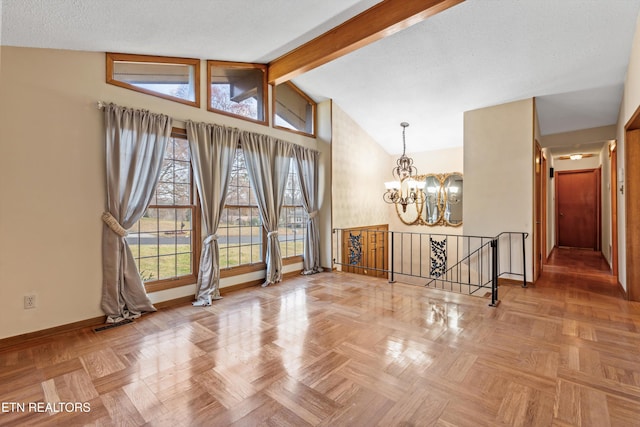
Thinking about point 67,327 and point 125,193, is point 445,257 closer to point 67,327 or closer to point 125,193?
point 125,193

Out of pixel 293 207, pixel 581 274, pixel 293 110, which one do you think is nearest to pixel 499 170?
pixel 581 274

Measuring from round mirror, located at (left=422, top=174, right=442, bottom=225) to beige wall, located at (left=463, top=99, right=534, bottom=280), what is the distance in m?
1.64

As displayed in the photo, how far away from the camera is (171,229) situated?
3.66 metres

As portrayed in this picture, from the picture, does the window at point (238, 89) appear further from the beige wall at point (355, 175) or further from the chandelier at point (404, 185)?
the chandelier at point (404, 185)

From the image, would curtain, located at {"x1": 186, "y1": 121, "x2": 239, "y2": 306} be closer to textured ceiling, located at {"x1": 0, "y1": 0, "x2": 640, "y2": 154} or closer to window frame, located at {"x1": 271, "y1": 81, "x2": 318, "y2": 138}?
textured ceiling, located at {"x1": 0, "y1": 0, "x2": 640, "y2": 154}

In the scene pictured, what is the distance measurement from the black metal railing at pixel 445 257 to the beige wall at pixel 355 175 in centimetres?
33

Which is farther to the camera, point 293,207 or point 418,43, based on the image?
point 293,207

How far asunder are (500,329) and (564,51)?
123 inches

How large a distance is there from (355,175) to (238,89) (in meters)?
2.71

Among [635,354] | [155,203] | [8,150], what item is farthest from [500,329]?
[8,150]

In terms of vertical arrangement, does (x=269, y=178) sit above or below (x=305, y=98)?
below

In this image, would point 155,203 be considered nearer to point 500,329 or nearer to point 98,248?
point 98,248

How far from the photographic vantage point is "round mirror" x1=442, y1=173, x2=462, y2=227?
A: 251 inches

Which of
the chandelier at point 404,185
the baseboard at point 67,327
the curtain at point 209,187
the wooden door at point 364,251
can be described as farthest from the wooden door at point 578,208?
the baseboard at point 67,327
